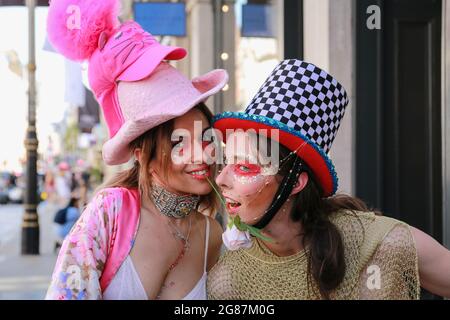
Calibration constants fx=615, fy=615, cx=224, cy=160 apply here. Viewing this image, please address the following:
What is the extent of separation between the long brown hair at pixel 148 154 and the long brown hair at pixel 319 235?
0.46m

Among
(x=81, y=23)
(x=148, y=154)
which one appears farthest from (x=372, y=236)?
(x=81, y=23)

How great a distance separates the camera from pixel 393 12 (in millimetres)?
5207

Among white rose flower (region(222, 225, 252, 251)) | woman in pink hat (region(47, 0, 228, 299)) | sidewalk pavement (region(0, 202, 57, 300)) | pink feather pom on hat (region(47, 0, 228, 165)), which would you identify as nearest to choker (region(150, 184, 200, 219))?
woman in pink hat (region(47, 0, 228, 299))

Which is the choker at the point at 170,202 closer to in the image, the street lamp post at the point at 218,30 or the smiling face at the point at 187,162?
the smiling face at the point at 187,162

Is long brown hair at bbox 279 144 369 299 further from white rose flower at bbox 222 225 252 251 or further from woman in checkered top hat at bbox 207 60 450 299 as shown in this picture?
white rose flower at bbox 222 225 252 251

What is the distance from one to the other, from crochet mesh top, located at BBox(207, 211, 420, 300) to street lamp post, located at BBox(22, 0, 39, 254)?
10.0m

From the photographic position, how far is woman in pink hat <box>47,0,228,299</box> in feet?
7.14

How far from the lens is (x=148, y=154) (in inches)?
95.3

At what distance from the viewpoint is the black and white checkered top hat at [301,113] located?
212cm

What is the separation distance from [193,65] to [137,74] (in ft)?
28.1

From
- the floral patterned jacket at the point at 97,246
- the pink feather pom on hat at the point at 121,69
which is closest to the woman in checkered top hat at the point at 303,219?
the pink feather pom on hat at the point at 121,69
